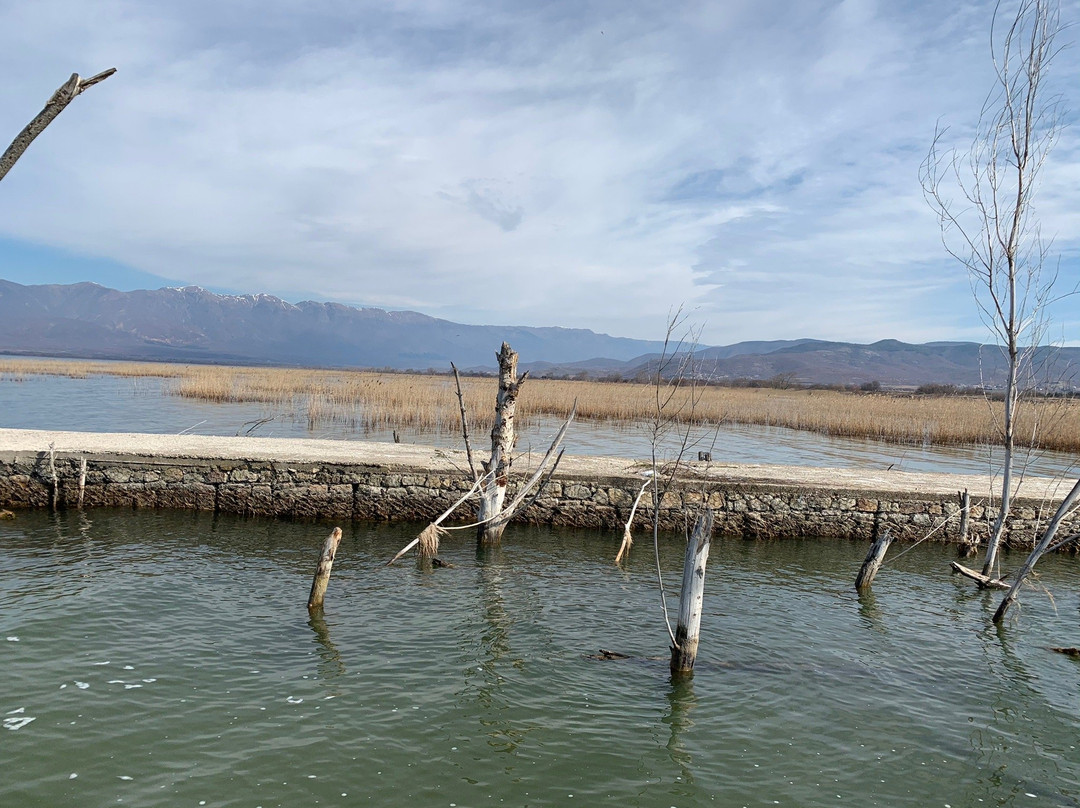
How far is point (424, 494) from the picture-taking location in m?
10.1

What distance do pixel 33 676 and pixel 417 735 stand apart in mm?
2720

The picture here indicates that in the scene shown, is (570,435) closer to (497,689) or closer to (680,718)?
(497,689)

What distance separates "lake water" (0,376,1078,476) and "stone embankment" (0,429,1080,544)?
4.59 metres

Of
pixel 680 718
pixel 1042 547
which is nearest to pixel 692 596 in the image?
pixel 680 718

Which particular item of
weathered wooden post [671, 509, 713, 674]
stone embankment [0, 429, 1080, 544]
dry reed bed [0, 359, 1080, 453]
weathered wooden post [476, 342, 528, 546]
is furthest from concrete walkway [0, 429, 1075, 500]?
dry reed bed [0, 359, 1080, 453]

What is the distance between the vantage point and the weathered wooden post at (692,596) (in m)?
5.14

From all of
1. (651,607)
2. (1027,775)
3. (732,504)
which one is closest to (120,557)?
(651,607)

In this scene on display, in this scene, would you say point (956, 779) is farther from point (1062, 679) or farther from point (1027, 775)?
point (1062, 679)

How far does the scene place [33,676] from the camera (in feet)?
16.1

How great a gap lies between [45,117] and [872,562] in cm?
796

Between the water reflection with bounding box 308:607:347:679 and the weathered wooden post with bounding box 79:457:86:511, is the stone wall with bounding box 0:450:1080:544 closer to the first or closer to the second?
the weathered wooden post with bounding box 79:457:86:511

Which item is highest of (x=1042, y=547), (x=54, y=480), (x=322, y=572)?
(x=1042, y=547)

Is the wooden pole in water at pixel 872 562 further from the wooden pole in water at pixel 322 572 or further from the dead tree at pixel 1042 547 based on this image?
the wooden pole in water at pixel 322 572

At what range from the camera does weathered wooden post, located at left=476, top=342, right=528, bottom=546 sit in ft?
29.5
